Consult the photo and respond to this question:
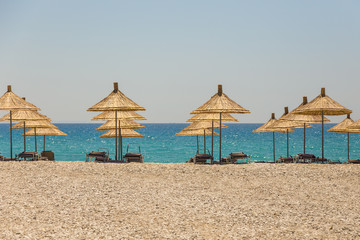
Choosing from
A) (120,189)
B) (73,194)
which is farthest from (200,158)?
(73,194)

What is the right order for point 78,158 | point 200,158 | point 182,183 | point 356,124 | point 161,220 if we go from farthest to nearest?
point 78,158 < point 356,124 < point 200,158 < point 182,183 < point 161,220

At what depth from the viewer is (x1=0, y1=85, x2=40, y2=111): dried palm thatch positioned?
17000 millimetres

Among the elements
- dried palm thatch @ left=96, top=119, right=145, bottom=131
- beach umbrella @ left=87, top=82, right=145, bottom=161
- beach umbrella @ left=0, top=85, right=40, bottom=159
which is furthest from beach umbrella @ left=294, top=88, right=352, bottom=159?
beach umbrella @ left=0, top=85, right=40, bottom=159

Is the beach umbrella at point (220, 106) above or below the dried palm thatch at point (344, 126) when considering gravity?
above

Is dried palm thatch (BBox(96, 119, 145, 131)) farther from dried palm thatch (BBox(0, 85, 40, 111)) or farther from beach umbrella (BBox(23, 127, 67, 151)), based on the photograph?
dried palm thatch (BBox(0, 85, 40, 111))

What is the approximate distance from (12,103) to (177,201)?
9.84 meters

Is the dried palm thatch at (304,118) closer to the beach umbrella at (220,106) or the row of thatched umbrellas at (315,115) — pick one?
the row of thatched umbrellas at (315,115)

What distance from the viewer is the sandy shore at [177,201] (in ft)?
29.1

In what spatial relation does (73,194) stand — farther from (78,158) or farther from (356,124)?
(78,158)

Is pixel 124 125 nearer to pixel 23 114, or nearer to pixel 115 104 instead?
pixel 115 104

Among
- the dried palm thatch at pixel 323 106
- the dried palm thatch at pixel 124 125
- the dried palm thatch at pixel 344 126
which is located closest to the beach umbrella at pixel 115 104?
the dried palm thatch at pixel 124 125

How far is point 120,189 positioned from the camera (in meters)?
12.1

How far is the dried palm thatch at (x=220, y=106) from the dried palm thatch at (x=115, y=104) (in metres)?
2.59

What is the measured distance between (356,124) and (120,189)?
39.1 feet
